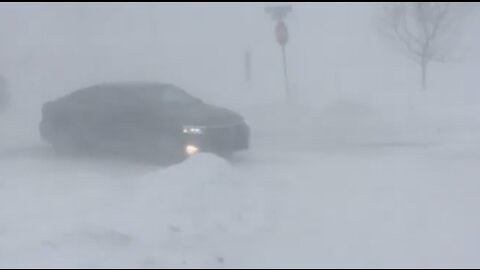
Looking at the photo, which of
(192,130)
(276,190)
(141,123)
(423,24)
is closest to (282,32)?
(423,24)

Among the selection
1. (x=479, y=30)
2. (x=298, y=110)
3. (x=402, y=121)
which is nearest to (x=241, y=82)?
(x=298, y=110)

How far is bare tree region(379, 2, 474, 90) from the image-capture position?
2773 centimetres

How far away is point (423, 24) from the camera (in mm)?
27688

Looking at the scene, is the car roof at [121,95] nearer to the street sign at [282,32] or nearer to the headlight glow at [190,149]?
the headlight glow at [190,149]

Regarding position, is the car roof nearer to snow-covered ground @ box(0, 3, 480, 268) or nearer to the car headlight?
the car headlight

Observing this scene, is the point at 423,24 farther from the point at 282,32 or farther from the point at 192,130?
the point at 192,130

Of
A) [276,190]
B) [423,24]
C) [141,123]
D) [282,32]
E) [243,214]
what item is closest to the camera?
[243,214]

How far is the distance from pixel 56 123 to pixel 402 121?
898 centimetres

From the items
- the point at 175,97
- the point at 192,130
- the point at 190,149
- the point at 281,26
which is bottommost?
the point at 190,149

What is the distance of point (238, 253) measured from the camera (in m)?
7.75

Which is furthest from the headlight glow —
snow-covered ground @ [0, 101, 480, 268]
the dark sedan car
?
snow-covered ground @ [0, 101, 480, 268]

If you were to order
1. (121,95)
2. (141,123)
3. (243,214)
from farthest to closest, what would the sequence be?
(121,95)
(141,123)
(243,214)

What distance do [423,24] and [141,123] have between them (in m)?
16.0

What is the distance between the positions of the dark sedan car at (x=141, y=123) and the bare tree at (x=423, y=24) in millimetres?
14850
